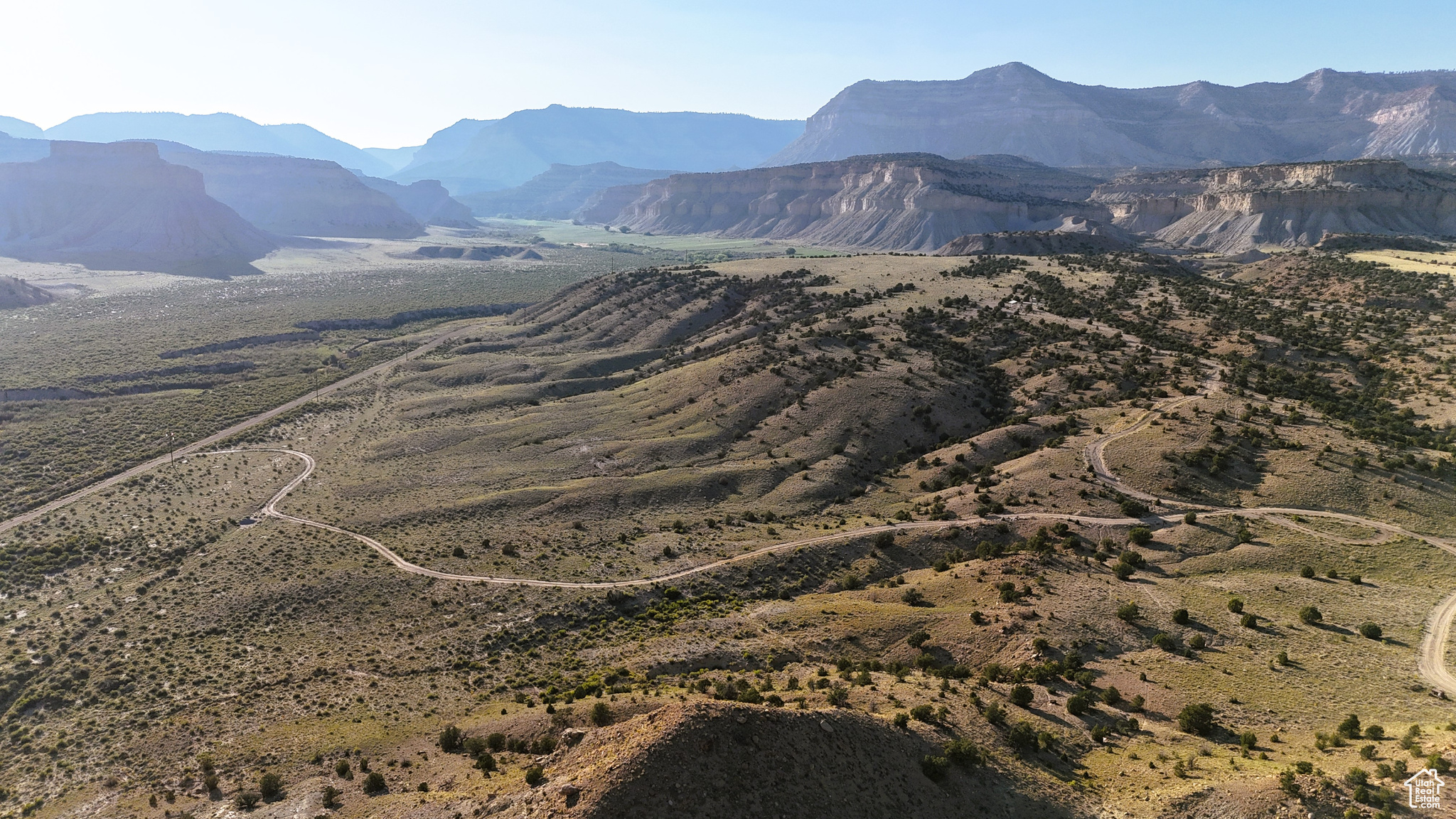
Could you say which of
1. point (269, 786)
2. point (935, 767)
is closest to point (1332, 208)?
point (935, 767)

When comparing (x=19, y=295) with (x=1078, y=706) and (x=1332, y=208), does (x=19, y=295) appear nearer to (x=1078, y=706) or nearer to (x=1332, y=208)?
(x=1078, y=706)

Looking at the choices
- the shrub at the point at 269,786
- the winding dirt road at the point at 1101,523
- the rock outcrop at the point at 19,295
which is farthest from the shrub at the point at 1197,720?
the rock outcrop at the point at 19,295

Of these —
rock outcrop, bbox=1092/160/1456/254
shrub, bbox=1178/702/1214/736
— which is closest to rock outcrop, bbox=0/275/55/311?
shrub, bbox=1178/702/1214/736

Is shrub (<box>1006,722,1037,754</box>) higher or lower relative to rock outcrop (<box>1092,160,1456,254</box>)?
lower

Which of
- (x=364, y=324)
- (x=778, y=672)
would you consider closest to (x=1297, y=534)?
(x=778, y=672)

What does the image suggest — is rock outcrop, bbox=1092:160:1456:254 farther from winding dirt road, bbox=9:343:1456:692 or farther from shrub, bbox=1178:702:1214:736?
shrub, bbox=1178:702:1214:736

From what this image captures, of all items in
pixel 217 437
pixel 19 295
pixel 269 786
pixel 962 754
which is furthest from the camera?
pixel 19 295

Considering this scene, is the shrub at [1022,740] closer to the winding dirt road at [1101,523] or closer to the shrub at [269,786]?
the winding dirt road at [1101,523]
